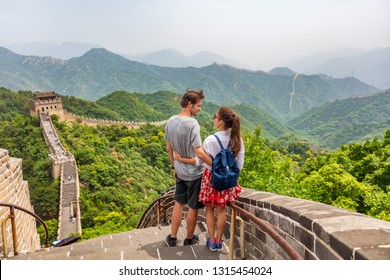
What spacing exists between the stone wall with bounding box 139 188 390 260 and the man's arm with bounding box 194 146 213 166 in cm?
75

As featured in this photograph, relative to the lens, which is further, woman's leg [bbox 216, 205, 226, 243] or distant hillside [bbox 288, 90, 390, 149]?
distant hillside [bbox 288, 90, 390, 149]

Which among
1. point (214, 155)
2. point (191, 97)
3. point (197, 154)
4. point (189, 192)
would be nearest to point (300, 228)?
point (214, 155)

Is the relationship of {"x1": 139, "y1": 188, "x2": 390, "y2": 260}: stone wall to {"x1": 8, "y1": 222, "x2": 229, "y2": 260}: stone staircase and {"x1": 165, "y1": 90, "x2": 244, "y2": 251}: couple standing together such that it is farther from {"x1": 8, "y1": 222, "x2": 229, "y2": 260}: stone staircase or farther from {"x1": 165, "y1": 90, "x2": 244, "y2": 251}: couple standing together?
{"x1": 8, "y1": 222, "x2": 229, "y2": 260}: stone staircase

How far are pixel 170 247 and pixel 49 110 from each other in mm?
42082

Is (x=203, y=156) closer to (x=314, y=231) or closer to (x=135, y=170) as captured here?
(x=314, y=231)

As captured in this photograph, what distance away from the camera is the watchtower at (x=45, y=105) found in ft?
133

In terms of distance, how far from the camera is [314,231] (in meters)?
2.30

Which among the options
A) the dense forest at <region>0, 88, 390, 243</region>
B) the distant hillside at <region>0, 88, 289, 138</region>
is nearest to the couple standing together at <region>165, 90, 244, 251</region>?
the dense forest at <region>0, 88, 390, 243</region>

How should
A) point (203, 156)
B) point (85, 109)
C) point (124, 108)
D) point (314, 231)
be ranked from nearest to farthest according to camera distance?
point (314, 231) → point (203, 156) → point (85, 109) → point (124, 108)

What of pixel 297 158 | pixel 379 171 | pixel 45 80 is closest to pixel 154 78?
pixel 45 80

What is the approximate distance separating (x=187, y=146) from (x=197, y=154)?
0.18 meters

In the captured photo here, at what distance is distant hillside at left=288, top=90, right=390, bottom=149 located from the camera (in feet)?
293

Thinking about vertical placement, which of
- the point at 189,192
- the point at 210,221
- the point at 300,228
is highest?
the point at 189,192

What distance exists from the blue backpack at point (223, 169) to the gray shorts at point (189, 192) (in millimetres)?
329
